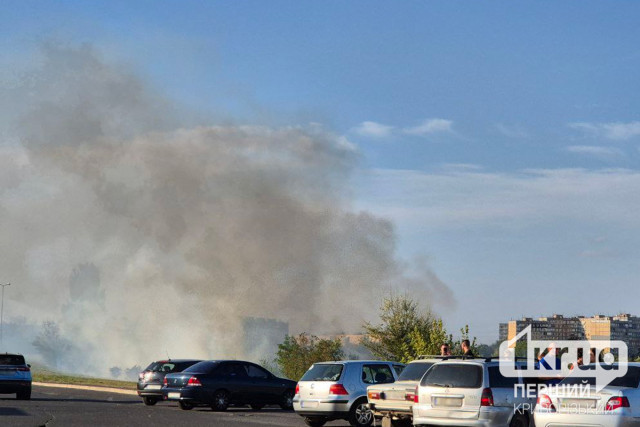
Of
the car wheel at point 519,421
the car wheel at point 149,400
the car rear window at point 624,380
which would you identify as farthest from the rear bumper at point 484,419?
the car wheel at point 149,400

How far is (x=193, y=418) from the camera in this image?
25828 mm

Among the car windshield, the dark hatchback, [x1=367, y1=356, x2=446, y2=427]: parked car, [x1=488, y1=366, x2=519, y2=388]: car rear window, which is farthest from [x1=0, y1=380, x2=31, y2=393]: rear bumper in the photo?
[x1=488, y1=366, x2=519, y2=388]: car rear window

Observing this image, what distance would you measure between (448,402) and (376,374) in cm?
577

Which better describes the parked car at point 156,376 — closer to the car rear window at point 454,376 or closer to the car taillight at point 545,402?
the car rear window at point 454,376

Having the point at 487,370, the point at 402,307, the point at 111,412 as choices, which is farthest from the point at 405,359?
the point at 487,370

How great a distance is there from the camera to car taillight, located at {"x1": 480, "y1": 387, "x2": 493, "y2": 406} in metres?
17.6

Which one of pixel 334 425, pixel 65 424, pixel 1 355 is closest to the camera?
pixel 65 424

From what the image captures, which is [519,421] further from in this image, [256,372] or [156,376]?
[156,376]

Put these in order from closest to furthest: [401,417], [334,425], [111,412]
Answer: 1. [401,417]
2. [334,425]
3. [111,412]

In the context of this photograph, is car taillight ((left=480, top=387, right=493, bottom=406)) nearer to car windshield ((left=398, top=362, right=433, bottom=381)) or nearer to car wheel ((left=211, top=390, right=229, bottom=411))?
car windshield ((left=398, top=362, right=433, bottom=381))

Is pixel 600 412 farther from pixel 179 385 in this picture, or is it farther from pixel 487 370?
pixel 179 385

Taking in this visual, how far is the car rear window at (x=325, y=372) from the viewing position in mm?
23156

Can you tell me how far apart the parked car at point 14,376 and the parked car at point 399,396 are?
17738 millimetres

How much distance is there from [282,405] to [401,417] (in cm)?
1085
